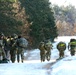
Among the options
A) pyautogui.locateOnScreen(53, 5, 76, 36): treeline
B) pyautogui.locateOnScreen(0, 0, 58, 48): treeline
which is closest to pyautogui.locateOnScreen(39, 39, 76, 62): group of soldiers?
pyautogui.locateOnScreen(0, 0, 58, 48): treeline

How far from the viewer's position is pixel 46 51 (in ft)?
67.3

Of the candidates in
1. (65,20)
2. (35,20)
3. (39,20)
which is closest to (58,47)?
(39,20)

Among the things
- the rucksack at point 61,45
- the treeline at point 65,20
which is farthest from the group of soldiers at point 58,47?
the treeline at point 65,20

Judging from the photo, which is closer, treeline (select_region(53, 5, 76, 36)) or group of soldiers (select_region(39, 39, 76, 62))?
group of soldiers (select_region(39, 39, 76, 62))

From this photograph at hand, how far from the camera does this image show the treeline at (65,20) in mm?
120981

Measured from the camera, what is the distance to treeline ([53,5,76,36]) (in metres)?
121

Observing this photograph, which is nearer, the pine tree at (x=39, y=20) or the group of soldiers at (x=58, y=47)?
the group of soldiers at (x=58, y=47)

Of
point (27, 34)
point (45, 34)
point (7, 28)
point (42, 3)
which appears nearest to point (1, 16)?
point (7, 28)

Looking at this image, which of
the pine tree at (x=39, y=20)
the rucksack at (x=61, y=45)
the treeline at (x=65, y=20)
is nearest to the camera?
the rucksack at (x=61, y=45)

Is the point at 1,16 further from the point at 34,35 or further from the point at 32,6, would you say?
the point at 32,6

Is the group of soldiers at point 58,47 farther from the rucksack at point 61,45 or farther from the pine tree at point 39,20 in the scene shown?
the pine tree at point 39,20

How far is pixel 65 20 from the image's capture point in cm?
12925

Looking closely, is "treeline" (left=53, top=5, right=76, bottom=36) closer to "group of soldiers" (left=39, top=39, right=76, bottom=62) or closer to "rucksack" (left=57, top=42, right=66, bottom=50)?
"group of soldiers" (left=39, top=39, right=76, bottom=62)

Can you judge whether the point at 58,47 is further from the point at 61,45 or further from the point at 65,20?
the point at 65,20
